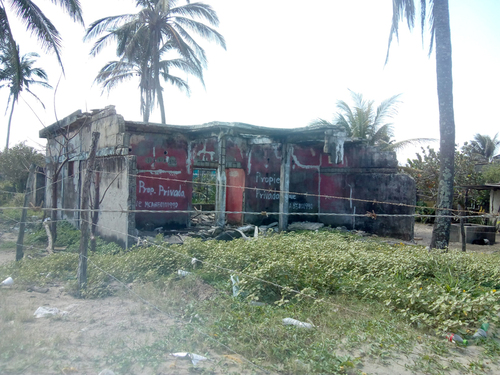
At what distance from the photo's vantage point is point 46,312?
501 cm

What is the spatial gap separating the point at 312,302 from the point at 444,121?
237 inches

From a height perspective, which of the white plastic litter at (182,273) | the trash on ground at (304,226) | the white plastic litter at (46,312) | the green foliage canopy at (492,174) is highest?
the green foliage canopy at (492,174)

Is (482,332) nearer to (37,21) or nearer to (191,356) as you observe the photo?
(191,356)

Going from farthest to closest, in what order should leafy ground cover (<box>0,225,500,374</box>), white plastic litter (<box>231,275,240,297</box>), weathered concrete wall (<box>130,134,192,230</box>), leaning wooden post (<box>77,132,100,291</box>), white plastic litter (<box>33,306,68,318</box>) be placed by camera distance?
weathered concrete wall (<box>130,134,192,230</box>) → leaning wooden post (<box>77,132,100,291</box>) → white plastic litter (<box>231,275,240,297</box>) → white plastic litter (<box>33,306,68,318</box>) → leafy ground cover (<box>0,225,500,374</box>)

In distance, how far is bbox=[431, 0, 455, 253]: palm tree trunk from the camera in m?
8.71

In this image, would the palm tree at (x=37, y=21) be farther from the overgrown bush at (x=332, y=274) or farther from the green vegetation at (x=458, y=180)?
the green vegetation at (x=458, y=180)

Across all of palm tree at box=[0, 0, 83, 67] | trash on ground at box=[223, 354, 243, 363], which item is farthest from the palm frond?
trash on ground at box=[223, 354, 243, 363]

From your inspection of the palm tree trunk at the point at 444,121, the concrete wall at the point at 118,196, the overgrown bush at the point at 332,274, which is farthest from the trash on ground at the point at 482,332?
the concrete wall at the point at 118,196

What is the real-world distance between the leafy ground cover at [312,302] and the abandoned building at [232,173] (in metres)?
2.81

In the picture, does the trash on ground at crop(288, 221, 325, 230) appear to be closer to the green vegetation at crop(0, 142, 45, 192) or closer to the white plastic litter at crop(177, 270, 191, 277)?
the white plastic litter at crop(177, 270, 191, 277)

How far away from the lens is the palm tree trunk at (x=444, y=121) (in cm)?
871

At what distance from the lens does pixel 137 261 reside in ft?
22.9

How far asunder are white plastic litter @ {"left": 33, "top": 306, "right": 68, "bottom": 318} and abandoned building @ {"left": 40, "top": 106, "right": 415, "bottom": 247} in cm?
404

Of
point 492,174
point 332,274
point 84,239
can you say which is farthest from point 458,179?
point 84,239
